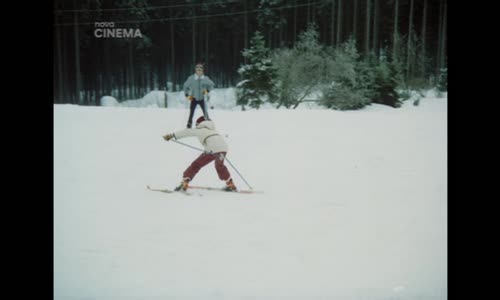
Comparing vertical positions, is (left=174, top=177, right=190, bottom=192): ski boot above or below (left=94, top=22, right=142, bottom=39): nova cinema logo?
below

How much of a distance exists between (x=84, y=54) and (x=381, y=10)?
2.05m

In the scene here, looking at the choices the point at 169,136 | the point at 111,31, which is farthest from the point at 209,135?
the point at 111,31

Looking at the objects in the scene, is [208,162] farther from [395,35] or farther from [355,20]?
[395,35]

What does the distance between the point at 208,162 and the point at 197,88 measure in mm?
506

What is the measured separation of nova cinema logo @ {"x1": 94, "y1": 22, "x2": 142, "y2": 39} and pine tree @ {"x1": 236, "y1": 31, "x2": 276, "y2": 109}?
2.44 feet

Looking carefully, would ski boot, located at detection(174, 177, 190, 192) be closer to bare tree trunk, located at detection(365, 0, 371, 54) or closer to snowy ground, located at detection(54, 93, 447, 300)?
snowy ground, located at detection(54, 93, 447, 300)

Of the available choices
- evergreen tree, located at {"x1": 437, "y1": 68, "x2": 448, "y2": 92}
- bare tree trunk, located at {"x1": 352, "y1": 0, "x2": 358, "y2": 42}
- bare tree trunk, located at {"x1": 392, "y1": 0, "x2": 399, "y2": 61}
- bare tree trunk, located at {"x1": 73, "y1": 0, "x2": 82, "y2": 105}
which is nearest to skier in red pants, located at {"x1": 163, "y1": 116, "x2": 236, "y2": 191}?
bare tree trunk, located at {"x1": 73, "y1": 0, "x2": 82, "y2": 105}

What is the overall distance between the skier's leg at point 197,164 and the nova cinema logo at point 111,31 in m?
0.92

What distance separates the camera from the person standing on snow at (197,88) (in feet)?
10.9

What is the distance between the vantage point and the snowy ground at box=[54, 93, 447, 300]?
3.18 metres

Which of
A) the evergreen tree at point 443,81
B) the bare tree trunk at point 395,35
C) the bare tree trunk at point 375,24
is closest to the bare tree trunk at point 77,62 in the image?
the bare tree trunk at point 375,24

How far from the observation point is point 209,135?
3.34 meters

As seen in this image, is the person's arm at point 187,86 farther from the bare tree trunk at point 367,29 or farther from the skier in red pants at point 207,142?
the bare tree trunk at point 367,29
